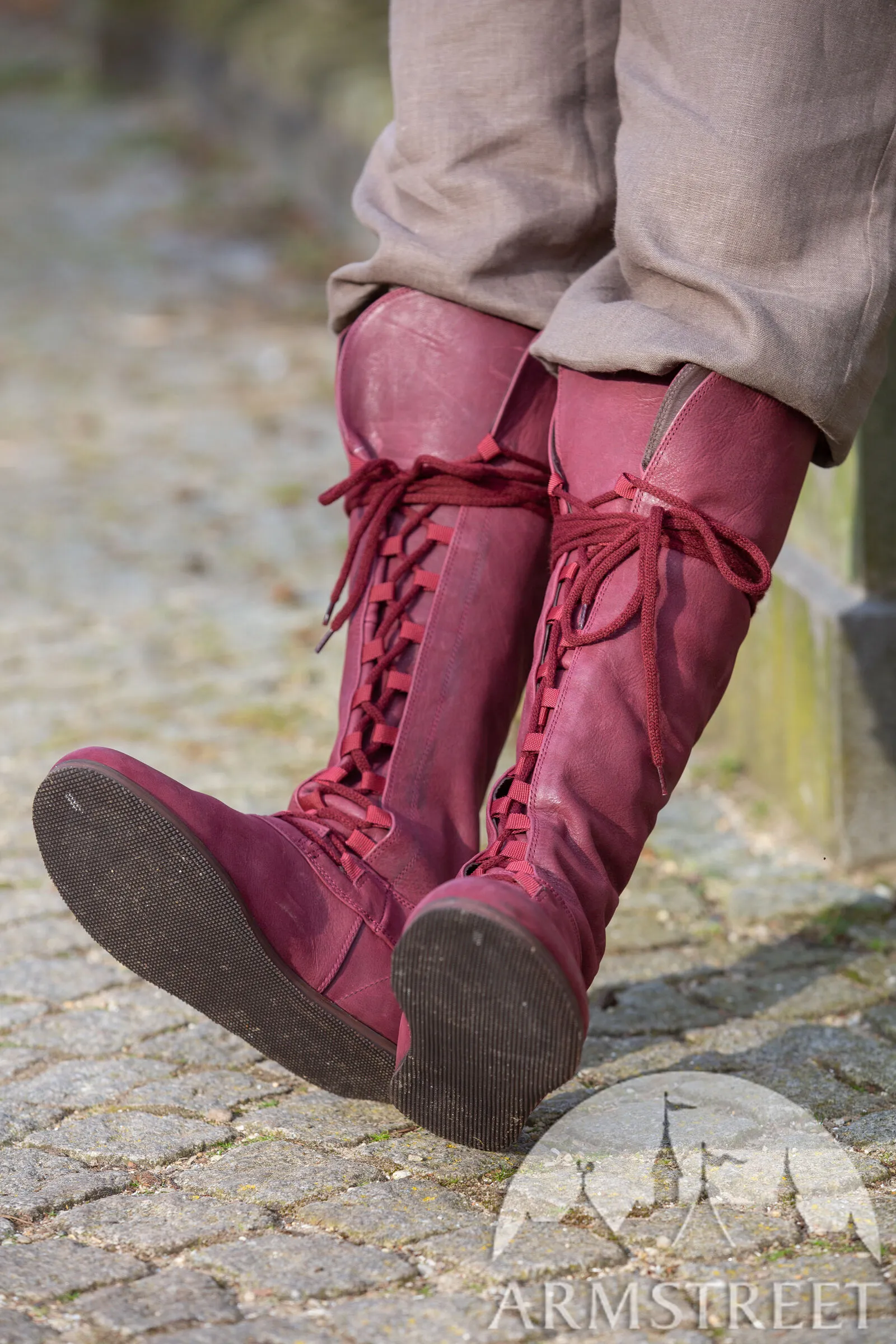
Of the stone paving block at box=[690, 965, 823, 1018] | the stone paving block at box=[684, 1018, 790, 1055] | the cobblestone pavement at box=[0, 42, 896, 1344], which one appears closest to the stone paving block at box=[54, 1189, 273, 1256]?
the cobblestone pavement at box=[0, 42, 896, 1344]

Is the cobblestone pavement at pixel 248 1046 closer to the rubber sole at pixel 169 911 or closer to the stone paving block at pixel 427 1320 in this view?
the stone paving block at pixel 427 1320

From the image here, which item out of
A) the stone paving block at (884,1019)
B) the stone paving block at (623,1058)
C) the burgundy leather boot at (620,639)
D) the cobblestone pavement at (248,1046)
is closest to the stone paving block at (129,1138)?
the cobblestone pavement at (248,1046)

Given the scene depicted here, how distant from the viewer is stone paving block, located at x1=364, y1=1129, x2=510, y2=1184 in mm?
1402

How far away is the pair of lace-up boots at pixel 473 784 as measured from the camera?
1254 mm

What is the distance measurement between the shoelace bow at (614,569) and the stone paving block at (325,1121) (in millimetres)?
349

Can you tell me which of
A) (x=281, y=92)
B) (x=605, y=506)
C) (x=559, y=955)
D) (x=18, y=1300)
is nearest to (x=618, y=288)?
(x=605, y=506)

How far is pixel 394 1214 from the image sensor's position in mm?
1327

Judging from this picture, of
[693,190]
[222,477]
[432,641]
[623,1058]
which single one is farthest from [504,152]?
[222,477]

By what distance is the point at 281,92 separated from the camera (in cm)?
748

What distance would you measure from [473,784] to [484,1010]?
38cm

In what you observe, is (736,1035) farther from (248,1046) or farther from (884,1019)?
(248,1046)

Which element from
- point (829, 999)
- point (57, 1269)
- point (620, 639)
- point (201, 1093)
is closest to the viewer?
point (57, 1269)

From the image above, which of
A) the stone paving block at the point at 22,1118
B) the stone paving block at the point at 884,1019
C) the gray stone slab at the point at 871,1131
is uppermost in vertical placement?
the gray stone slab at the point at 871,1131

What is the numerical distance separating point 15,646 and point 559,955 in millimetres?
2278
